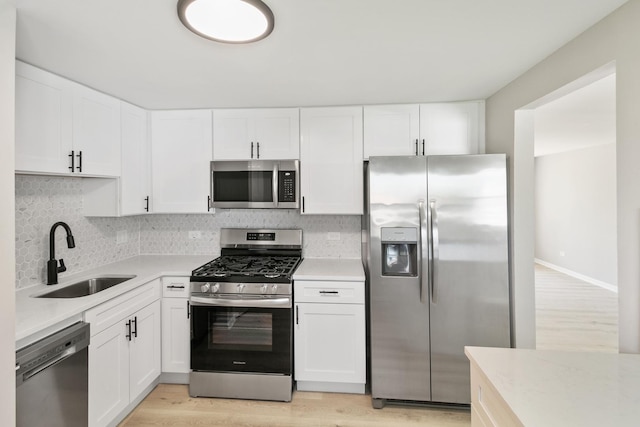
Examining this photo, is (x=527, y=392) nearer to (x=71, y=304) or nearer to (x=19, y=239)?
(x=71, y=304)

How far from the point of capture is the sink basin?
7.09 ft

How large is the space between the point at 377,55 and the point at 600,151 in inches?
245

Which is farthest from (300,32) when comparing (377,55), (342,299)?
(342,299)

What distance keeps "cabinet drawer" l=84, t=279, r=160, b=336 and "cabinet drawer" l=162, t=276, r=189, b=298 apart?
5 centimetres

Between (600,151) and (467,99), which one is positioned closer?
(467,99)

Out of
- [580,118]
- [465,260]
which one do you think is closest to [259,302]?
[465,260]

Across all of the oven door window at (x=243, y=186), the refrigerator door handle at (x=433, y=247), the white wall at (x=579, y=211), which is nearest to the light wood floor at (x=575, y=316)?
the white wall at (x=579, y=211)

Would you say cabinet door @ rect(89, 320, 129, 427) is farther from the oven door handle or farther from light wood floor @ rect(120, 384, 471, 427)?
the oven door handle

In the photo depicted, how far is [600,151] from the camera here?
A: 225 inches

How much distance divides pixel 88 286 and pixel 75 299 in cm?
63

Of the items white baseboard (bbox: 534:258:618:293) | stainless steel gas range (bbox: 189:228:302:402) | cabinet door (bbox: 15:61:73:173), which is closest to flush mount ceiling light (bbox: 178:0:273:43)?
cabinet door (bbox: 15:61:73:173)

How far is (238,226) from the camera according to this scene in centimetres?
312

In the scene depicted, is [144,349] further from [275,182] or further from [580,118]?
[580,118]

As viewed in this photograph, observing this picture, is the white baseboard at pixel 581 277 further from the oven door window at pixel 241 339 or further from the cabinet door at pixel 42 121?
the cabinet door at pixel 42 121
